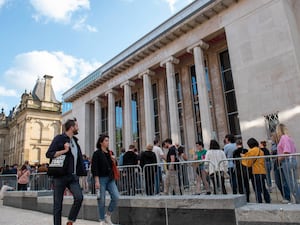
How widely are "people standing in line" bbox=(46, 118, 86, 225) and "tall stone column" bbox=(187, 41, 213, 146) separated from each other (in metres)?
12.1

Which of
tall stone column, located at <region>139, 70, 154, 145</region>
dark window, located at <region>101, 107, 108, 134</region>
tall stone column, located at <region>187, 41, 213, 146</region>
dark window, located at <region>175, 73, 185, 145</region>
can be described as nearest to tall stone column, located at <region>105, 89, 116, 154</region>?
dark window, located at <region>101, 107, 108, 134</region>

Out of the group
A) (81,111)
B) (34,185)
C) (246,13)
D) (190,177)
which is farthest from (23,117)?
(190,177)

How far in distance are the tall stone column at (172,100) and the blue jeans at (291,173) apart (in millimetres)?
12263

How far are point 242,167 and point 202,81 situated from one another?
449 inches

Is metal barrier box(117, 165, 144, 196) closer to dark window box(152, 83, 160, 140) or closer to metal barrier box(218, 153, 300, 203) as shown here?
metal barrier box(218, 153, 300, 203)

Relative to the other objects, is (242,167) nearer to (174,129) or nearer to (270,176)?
(270,176)

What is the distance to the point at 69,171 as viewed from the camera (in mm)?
4469

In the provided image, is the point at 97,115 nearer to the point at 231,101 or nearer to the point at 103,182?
the point at 231,101

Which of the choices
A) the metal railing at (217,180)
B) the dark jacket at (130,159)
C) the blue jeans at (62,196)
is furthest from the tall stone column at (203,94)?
the blue jeans at (62,196)

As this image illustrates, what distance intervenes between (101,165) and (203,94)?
40.7 ft

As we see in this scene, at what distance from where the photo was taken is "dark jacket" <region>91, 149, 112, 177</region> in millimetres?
5438

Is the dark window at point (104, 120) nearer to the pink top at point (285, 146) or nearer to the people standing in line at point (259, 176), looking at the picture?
the pink top at point (285, 146)

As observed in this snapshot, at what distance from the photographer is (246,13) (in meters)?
15.2

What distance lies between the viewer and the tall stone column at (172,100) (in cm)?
1805
